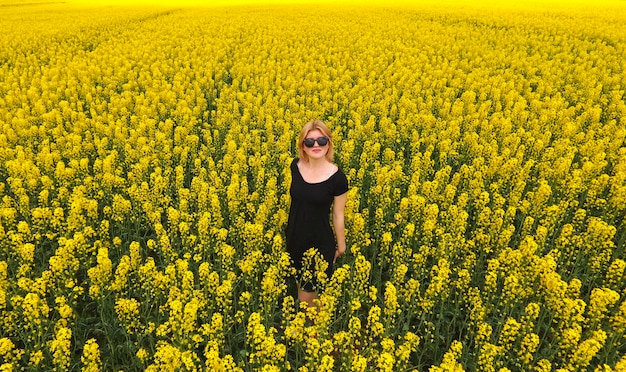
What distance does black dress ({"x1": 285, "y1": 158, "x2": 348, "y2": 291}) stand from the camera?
4.23 m

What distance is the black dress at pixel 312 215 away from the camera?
13.9 ft

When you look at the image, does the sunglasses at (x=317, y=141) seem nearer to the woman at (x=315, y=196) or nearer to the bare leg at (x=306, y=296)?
the woman at (x=315, y=196)

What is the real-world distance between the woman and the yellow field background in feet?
1.19

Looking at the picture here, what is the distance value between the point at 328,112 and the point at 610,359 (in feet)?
26.1

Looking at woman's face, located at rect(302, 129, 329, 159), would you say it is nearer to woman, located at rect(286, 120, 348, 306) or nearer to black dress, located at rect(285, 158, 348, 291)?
woman, located at rect(286, 120, 348, 306)

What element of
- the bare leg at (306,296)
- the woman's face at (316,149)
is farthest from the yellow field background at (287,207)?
the woman's face at (316,149)

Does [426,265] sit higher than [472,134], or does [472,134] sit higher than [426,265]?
[472,134]

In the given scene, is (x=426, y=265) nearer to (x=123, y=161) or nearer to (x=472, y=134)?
(x=472, y=134)

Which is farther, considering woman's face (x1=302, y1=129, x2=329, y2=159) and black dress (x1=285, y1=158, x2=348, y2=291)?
black dress (x1=285, y1=158, x2=348, y2=291)

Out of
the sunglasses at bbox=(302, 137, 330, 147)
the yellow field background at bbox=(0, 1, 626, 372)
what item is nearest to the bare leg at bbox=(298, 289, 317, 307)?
the yellow field background at bbox=(0, 1, 626, 372)

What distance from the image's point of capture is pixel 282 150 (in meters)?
8.03

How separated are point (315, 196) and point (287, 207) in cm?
188

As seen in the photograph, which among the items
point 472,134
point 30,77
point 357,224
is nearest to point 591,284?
point 357,224

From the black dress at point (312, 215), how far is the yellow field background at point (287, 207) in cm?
35
